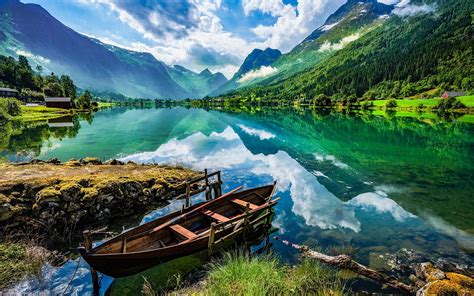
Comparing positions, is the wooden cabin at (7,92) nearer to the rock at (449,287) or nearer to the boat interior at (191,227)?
the boat interior at (191,227)

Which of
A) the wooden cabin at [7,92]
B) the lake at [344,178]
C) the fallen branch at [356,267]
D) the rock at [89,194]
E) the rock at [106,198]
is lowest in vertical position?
the lake at [344,178]

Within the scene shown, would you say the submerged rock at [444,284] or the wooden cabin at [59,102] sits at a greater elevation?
the wooden cabin at [59,102]

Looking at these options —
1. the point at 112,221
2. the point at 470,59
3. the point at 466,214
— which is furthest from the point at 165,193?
the point at 470,59

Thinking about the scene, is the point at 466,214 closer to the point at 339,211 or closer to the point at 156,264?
the point at 339,211

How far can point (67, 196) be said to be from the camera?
17.2m

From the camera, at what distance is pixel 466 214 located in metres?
19.8

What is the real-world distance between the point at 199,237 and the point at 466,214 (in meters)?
19.6

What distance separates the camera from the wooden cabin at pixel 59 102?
373 feet

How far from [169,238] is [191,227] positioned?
1.71 metres

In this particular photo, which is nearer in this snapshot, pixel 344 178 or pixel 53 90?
pixel 344 178

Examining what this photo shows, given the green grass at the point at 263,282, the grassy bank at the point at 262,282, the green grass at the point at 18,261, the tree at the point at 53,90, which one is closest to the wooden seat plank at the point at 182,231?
the grassy bank at the point at 262,282

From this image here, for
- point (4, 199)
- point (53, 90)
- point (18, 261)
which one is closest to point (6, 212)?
point (4, 199)

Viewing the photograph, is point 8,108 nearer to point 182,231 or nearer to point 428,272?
point 182,231

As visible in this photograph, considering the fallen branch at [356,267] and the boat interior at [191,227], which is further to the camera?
the boat interior at [191,227]
